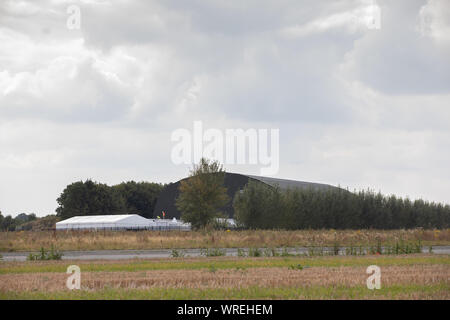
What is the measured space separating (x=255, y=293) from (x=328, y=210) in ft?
168

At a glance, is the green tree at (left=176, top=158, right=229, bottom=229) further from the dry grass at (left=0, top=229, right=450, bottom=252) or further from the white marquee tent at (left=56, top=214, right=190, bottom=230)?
the white marquee tent at (left=56, top=214, right=190, bottom=230)

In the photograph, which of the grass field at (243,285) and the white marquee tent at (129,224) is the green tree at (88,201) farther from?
the grass field at (243,285)

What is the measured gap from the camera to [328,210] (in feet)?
202

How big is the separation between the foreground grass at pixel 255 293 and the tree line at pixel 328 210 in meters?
44.0

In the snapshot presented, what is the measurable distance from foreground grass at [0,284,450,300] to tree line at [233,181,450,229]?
44.0 m

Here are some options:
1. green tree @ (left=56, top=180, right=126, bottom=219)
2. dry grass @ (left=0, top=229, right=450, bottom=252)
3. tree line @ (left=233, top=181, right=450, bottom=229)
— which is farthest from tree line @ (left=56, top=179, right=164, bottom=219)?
dry grass @ (left=0, top=229, right=450, bottom=252)

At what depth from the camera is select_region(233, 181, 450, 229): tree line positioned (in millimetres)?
56688

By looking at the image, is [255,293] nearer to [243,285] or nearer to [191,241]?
[243,285]

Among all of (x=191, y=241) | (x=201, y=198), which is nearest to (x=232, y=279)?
(x=191, y=241)

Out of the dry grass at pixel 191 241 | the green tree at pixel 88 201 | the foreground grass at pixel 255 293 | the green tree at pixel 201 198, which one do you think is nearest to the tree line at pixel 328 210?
the green tree at pixel 201 198

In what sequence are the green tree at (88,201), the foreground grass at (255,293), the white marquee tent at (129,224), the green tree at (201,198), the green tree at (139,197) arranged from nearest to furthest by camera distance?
1. the foreground grass at (255,293)
2. the green tree at (201,198)
3. the white marquee tent at (129,224)
4. the green tree at (88,201)
5. the green tree at (139,197)

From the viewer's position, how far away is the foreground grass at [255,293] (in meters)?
11.1

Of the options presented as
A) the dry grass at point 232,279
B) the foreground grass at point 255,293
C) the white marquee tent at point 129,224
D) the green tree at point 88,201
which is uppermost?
the green tree at point 88,201
